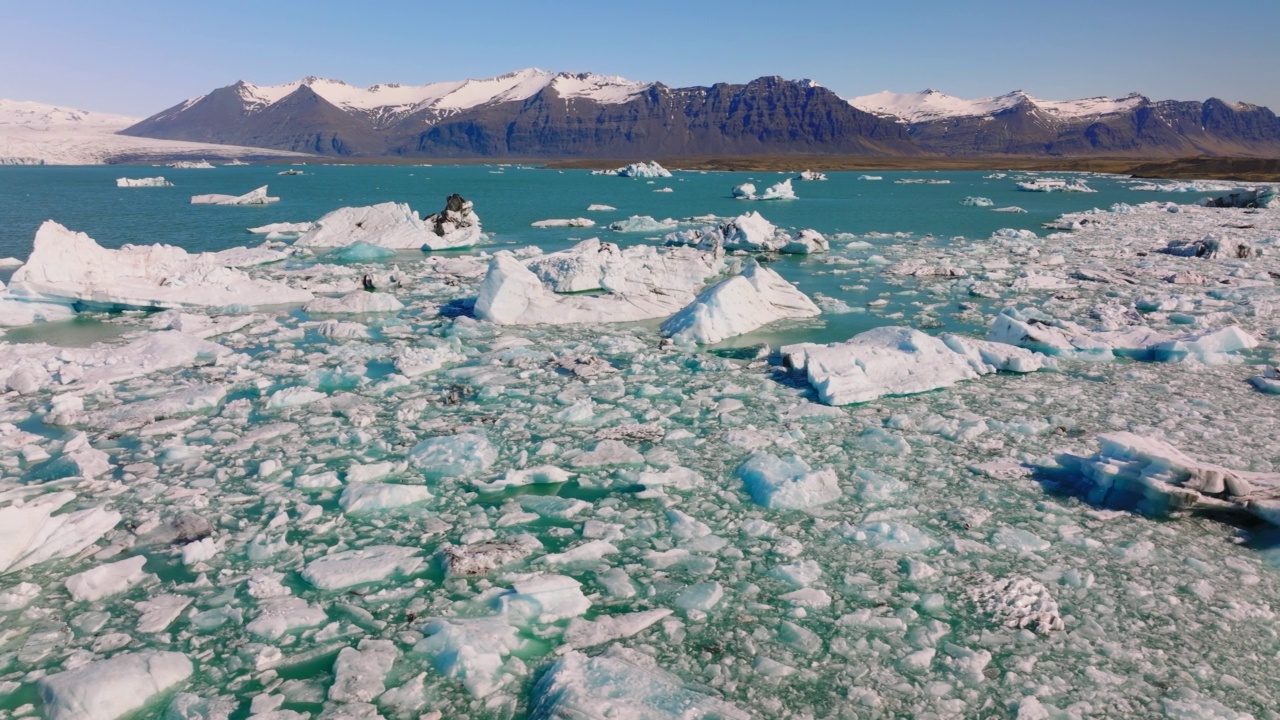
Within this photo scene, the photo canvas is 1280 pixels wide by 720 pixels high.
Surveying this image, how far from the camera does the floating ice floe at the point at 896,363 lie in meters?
8.55

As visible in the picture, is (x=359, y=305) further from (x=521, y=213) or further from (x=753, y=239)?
(x=521, y=213)

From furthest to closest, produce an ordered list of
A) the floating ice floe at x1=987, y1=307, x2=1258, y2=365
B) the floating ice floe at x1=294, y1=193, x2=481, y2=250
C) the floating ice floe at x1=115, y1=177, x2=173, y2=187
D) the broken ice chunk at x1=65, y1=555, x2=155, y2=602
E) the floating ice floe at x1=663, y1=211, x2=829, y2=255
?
1. the floating ice floe at x1=115, y1=177, x2=173, y2=187
2. the floating ice floe at x1=294, y1=193, x2=481, y2=250
3. the floating ice floe at x1=663, y1=211, x2=829, y2=255
4. the floating ice floe at x1=987, y1=307, x2=1258, y2=365
5. the broken ice chunk at x1=65, y1=555, x2=155, y2=602

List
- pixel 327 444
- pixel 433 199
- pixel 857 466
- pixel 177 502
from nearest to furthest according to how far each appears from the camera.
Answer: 1. pixel 177 502
2. pixel 857 466
3. pixel 327 444
4. pixel 433 199

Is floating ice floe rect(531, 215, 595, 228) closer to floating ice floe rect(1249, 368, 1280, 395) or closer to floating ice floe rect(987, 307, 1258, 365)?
floating ice floe rect(987, 307, 1258, 365)

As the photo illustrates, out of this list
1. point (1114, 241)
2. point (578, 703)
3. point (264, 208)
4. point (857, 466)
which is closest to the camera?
point (578, 703)

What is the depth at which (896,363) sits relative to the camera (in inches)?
352

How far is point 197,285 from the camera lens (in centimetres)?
1402

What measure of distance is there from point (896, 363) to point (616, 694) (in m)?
6.47

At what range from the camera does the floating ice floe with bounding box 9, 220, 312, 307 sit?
42.2ft

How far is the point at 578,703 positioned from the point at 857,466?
3.94 m

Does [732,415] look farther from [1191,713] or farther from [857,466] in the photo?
[1191,713]

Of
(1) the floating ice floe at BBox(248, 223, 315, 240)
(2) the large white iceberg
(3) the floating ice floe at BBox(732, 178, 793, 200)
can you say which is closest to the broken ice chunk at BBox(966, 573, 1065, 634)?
(2) the large white iceberg

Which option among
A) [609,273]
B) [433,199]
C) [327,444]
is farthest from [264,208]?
[327,444]

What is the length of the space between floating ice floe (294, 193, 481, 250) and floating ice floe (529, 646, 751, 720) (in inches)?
802
